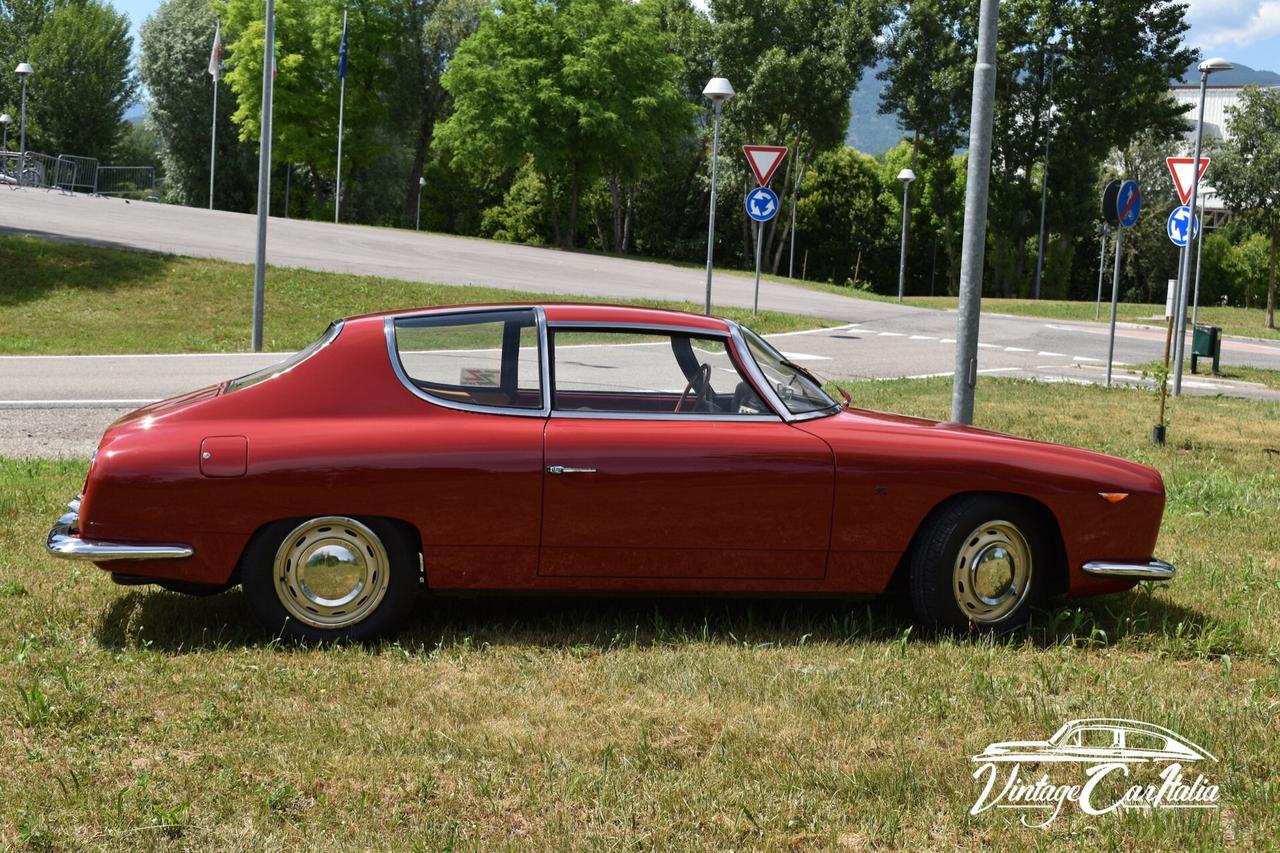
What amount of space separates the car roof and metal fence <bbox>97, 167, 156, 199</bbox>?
3989 centimetres

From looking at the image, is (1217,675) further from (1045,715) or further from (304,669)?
(304,669)

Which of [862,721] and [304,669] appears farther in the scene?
[304,669]

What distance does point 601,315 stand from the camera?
5.48 metres

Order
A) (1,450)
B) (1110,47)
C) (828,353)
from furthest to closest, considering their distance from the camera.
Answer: (1110,47) → (828,353) → (1,450)

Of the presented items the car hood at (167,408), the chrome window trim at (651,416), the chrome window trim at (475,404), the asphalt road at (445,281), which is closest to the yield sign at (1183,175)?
the asphalt road at (445,281)

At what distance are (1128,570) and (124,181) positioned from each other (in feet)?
140

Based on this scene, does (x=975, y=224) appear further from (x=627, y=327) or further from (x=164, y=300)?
(x=164, y=300)

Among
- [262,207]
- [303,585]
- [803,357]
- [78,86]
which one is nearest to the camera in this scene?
[303,585]

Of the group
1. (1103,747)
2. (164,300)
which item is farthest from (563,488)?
(164,300)

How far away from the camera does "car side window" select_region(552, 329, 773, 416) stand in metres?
5.44

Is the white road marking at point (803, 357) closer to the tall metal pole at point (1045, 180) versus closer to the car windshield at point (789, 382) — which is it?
the car windshield at point (789, 382)

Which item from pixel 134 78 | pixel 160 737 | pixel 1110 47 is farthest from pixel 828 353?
pixel 134 78

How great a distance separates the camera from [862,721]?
4391mm

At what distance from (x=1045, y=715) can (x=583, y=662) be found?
1679 millimetres
